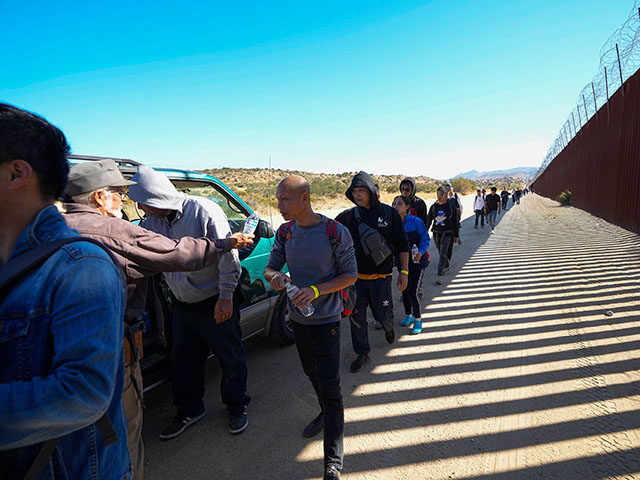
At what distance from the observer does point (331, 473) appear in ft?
7.00

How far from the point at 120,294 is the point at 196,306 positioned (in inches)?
67.2

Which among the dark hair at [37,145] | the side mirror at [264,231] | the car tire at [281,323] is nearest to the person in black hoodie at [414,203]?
the side mirror at [264,231]

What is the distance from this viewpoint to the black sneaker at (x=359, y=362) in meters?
3.50

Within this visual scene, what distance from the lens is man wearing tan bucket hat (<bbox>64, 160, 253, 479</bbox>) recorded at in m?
1.59

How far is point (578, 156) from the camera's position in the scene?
22.5m

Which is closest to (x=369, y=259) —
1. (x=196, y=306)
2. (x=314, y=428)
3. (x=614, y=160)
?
(x=314, y=428)

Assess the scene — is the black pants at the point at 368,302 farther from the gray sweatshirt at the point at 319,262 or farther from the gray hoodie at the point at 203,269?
the gray hoodie at the point at 203,269

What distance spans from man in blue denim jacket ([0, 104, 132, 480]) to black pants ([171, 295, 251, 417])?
1618 mm

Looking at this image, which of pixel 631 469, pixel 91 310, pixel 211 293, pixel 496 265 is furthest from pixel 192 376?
pixel 496 265

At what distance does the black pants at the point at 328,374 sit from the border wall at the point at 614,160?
12511mm

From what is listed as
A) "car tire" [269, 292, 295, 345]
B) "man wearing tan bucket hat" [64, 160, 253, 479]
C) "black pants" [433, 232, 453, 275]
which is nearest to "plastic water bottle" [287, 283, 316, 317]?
"man wearing tan bucket hat" [64, 160, 253, 479]

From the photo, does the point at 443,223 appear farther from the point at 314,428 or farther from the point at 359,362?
the point at 314,428

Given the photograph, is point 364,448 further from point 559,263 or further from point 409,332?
point 559,263

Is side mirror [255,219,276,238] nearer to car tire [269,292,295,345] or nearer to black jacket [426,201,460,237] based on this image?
car tire [269,292,295,345]
